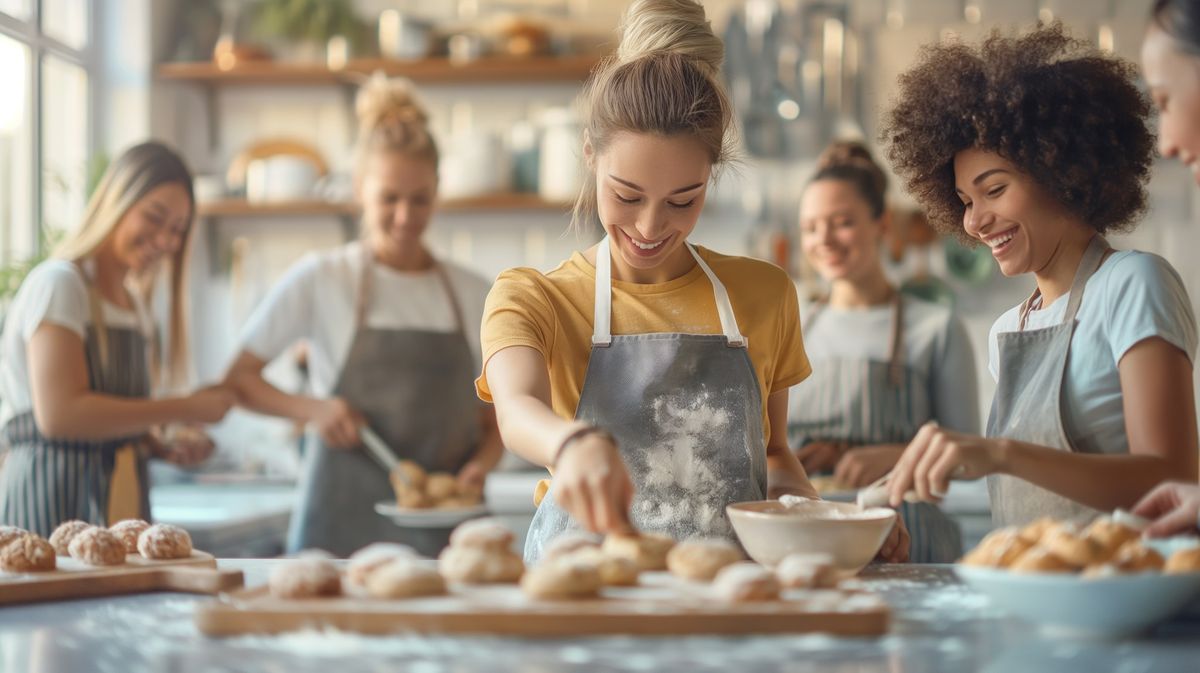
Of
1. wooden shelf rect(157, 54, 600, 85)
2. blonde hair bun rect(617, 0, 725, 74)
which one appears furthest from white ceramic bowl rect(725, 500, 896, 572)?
wooden shelf rect(157, 54, 600, 85)

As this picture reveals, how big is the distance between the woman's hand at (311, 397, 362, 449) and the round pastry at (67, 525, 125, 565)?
4.54 ft

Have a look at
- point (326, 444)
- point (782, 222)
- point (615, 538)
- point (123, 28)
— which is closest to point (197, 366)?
point (123, 28)

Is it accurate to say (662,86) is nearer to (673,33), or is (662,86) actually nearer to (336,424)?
(673,33)

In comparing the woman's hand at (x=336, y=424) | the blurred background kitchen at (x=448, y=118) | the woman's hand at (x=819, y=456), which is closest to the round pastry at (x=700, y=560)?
the woman's hand at (x=819, y=456)

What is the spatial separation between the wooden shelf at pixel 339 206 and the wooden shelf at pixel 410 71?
444mm

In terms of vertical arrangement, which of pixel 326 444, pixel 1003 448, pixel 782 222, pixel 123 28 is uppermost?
pixel 123 28

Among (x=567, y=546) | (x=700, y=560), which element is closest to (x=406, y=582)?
(x=567, y=546)

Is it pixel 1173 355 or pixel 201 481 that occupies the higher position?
pixel 1173 355

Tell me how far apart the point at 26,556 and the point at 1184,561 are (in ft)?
4.24

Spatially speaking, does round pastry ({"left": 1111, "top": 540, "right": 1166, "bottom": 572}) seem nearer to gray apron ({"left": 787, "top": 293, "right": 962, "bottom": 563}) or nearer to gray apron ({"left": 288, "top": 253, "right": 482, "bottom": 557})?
gray apron ({"left": 787, "top": 293, "right": 962, "bottom": 563})

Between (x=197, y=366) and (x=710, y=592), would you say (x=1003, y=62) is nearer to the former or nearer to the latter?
(x=710, y=592)

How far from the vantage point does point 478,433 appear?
A: 3.07 m

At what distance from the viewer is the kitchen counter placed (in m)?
1.03

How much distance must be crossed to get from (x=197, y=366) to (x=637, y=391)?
124 inches
